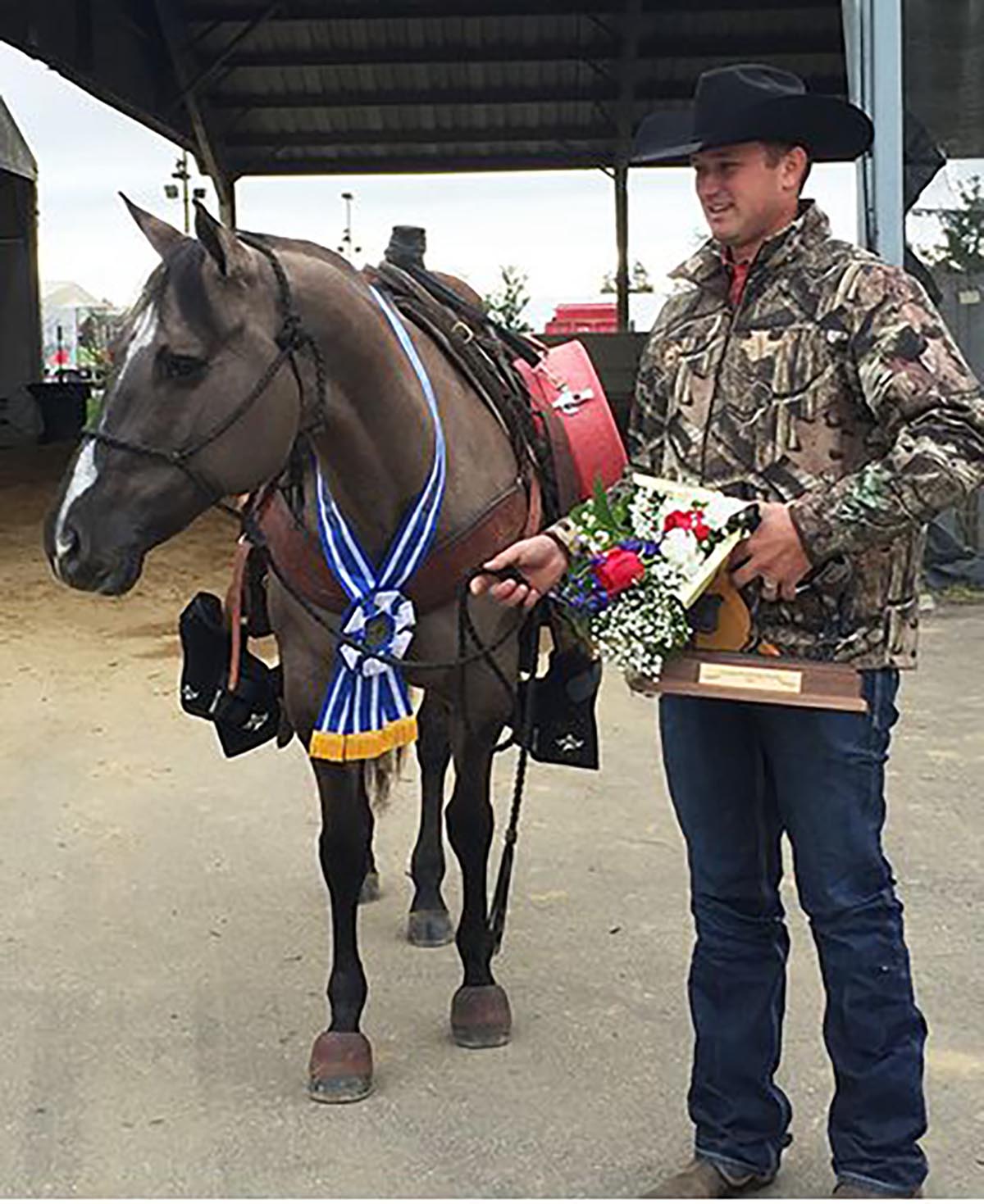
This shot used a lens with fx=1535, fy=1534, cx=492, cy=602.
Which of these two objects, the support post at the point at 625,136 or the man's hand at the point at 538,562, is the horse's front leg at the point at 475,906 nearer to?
the man's hand at the point at 538,562

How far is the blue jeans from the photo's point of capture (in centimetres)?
235

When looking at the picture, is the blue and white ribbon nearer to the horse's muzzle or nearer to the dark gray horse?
the dark gray horse

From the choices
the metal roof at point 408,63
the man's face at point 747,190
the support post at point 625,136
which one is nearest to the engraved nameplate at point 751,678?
the man's face at point 747,190

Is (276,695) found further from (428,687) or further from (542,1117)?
(542,1117)

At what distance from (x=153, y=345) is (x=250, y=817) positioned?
2.81m

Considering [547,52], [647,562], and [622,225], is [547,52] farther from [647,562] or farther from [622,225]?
[647,562]

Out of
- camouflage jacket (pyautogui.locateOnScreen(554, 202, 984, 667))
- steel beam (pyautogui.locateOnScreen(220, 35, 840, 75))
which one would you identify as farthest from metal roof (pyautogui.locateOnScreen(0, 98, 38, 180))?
camouflage jacket (pyautogui.locateOnScreen(554, 202, 984, 667))

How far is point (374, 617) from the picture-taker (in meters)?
3.00

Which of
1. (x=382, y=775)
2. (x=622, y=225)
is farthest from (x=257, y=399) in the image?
(x=622, y=225)

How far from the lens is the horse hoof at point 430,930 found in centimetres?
395

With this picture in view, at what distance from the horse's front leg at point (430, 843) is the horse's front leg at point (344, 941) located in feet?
1.95

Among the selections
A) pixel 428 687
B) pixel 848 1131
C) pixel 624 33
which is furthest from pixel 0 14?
pixel 848 1131

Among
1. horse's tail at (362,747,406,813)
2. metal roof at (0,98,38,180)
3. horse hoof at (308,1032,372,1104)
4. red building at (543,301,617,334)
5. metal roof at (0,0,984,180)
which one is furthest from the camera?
red building at (543,301,617,334)

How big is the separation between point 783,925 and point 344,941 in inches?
42.0
